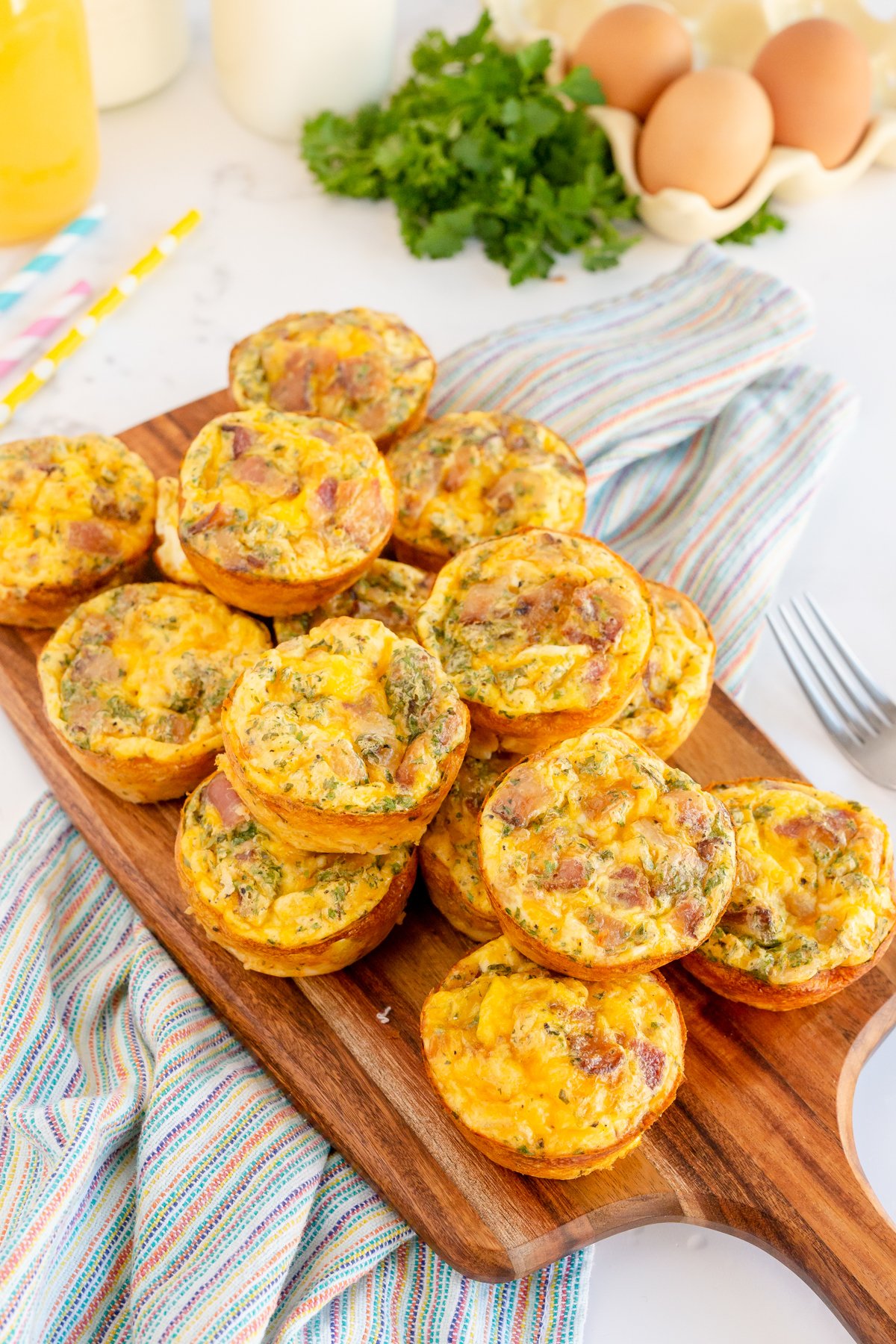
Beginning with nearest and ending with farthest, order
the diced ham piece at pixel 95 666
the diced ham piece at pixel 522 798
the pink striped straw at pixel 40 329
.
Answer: the diced ham piece at pixel 522 798 → the diced ham piece at pixel 95 666 → the pink striped straw at pixel 40 329

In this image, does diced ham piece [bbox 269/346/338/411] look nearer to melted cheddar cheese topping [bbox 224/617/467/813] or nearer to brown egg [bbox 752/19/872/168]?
melted cheddar cheese topping [bbox 224/617/467/813]

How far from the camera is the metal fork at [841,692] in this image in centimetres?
371

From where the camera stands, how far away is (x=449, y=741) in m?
2.62

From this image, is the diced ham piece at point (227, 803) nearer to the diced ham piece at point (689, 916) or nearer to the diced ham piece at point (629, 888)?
the diced ham piece at point (629, 888)

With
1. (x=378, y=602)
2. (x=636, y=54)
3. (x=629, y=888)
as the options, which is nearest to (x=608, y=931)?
(x=629, y=888)

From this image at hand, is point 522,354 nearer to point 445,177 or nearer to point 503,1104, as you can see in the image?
point 445,177

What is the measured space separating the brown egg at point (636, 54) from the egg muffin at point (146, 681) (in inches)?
115

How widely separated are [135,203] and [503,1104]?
13.4ft

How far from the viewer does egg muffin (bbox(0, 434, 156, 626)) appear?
3.29m

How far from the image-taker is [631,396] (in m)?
4.07

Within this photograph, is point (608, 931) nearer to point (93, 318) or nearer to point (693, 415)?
point (693, 415)

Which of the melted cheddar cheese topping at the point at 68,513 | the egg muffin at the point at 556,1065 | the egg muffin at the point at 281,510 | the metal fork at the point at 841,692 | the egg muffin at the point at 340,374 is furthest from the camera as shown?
the metal fork at the point at 841,692

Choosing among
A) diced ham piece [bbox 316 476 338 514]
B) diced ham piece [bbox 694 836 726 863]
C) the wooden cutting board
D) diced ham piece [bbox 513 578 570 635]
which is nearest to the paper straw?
diced ham piece [bbox 316 476 338 514]

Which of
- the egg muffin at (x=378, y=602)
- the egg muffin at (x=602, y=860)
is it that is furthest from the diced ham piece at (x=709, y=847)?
the egg muffin at (x=378, y=602)
